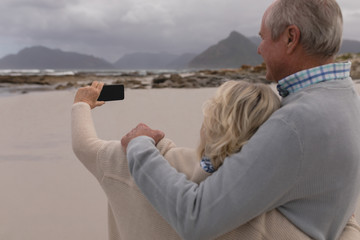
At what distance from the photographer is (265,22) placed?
1061mm

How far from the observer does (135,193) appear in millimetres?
1190

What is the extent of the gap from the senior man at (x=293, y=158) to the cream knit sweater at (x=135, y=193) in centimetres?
7

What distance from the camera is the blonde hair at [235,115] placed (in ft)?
3.10

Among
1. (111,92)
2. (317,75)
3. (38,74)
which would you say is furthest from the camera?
(38,74)

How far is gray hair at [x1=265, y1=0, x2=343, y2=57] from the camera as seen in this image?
0.95 metres

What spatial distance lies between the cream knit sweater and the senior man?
0.07 meters

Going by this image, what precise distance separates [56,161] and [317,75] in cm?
299

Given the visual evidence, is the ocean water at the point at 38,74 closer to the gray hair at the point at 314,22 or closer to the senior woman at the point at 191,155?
the senior woman at the point at 191,155

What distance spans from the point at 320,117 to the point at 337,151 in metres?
0.10

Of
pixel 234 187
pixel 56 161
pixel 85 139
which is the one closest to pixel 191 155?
pixel 234 187

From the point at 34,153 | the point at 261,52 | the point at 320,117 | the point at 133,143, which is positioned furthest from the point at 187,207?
the point at 34,153

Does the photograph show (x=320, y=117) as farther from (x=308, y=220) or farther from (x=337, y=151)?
(x=308, y=220)

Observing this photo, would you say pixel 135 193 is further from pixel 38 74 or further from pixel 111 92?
pixel 38 74

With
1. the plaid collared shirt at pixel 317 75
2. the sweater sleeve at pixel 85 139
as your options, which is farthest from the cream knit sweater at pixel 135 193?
the plaid collared shirt at pixel 317 75
